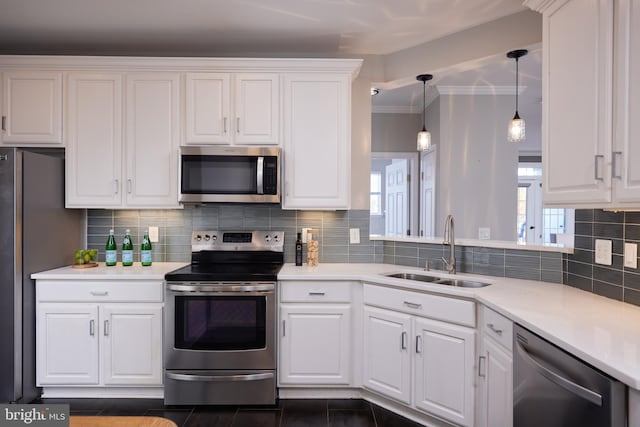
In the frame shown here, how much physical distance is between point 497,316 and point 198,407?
6.36 feet

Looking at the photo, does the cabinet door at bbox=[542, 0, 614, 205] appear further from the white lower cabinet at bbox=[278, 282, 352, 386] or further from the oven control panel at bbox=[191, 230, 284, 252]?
the oven control panel at bbox=[191, 230, 284, 252]

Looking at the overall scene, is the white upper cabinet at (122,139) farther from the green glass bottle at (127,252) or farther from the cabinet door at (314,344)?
the cabinet door at (314,344)

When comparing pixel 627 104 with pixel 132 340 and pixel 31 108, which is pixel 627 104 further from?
pixel 31 108

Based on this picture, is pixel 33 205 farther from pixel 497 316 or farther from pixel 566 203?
pixel 566 203

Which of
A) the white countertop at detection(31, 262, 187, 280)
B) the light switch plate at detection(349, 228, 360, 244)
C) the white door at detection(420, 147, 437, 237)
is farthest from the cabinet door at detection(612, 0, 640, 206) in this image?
the white door at detection(420, 147, 437, 237)

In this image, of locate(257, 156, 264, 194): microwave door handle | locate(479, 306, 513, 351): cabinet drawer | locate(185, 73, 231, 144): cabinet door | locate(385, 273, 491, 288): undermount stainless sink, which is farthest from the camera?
locate(185, 73, 231, 144): cabinet door

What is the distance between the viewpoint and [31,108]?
108 inches

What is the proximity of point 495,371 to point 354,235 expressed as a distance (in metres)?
1.51

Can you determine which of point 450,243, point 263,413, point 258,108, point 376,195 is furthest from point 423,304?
point 376,195

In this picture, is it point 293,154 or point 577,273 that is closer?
point 577,273

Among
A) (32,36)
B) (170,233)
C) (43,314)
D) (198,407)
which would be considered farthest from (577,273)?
(32,36)

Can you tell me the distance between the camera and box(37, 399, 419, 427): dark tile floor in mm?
2330

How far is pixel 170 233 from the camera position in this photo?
308 cm

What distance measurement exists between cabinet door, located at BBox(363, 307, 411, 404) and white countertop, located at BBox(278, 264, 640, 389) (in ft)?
0.75
